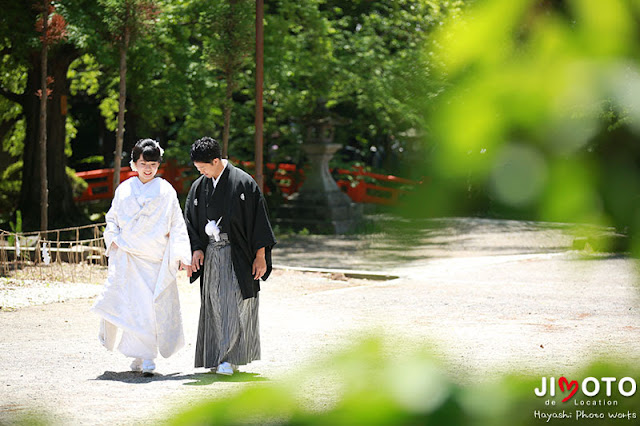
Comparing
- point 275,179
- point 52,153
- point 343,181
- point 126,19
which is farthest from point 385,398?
point 343,181

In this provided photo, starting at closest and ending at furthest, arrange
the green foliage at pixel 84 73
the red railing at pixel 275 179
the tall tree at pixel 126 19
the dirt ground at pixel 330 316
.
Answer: the dirt ground at pixel 330 316 < the tall tree at pixel 126 19 < the green foliage at pixel 84 73 < the red railing at pixel 275 179

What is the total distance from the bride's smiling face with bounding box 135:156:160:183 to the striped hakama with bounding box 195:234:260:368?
733 mm

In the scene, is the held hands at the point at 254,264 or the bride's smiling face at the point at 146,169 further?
the bride's smiling face at the point at 146,169

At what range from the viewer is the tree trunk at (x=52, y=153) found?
1603cm

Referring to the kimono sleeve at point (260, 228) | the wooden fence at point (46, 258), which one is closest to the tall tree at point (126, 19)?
the wooden fence at point (46, 258)

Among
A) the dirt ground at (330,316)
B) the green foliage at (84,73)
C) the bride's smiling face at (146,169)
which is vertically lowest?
the dirt ground at (330,316)

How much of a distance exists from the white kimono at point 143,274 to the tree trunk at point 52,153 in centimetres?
1006

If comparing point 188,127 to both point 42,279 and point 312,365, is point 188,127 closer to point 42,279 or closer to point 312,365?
point 42,279

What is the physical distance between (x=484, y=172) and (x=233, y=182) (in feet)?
17.8

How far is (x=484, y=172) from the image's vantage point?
0.75 m

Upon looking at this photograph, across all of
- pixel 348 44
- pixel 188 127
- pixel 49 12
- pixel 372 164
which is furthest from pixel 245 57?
pixel 372 164

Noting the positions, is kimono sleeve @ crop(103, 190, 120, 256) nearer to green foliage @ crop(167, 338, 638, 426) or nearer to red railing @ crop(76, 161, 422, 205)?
green foliage @ crop(167, 338, 638, 426)

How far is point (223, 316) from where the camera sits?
6.10 metres

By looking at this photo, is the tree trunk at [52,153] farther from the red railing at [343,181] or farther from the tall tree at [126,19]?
the red railing at [343,181]
